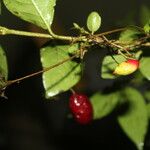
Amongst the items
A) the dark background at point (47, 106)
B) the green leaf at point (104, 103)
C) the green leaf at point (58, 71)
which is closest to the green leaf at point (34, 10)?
the green leaf at point (58, 71)

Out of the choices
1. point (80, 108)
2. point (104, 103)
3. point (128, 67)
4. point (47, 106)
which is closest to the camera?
point (128, 67)

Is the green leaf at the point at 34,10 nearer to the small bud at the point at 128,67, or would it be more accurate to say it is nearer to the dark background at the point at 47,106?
the small bud at the point at 128,67

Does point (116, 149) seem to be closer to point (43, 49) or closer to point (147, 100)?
point (147, 100)

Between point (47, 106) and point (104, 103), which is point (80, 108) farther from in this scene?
point (47, 106)

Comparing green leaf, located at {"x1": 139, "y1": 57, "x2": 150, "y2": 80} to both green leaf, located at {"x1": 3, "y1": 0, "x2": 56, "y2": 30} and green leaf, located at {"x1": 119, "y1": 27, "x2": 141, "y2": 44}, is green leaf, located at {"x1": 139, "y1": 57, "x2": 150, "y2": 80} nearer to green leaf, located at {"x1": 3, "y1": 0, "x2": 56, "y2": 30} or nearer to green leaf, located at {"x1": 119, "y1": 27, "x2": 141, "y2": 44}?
green leaf, located at {"x1": 119, "y1": 27, "x2": 141, "y2": 44}

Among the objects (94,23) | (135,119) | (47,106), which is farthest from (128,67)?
(47,106)

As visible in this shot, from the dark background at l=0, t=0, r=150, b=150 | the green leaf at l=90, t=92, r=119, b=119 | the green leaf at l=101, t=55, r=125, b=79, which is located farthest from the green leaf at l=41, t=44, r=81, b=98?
the dark background at l=0, t=0, r=150, b=150
